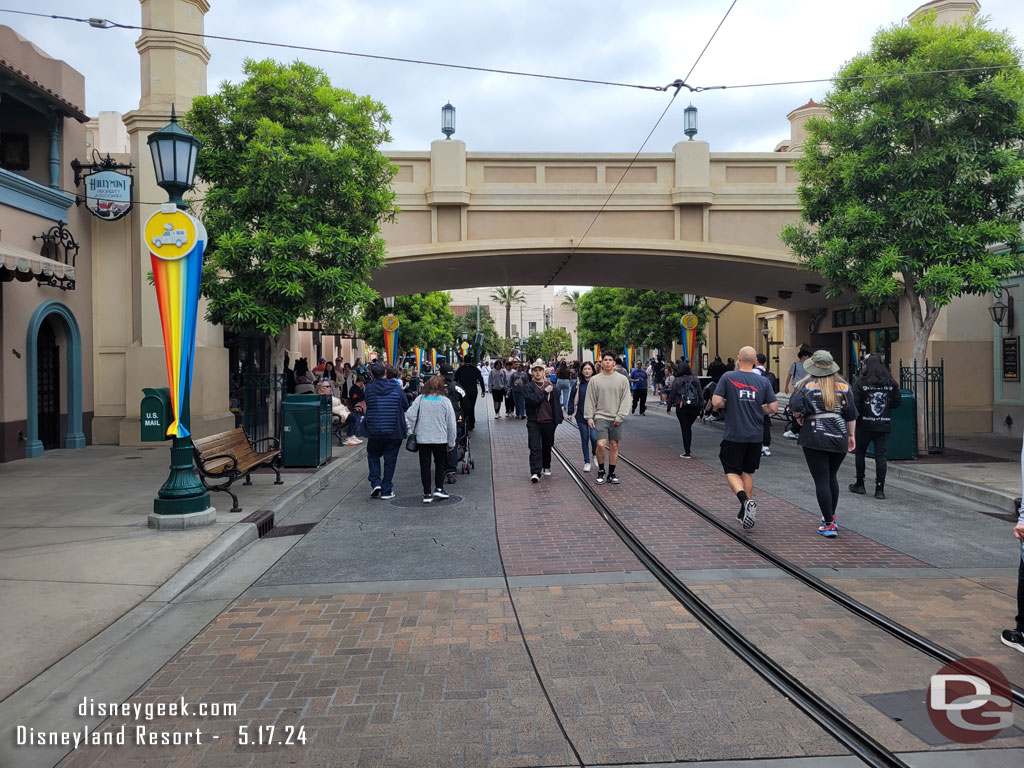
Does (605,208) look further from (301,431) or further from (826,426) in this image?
(826,426)

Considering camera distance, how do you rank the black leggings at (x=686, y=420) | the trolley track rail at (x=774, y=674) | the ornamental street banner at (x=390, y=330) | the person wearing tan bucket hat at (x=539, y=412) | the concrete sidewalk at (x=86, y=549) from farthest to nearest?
the ornamental street banner at (x=390, y=330), the black leggings at (x=686, y=420), the person wearing tan bucket hat at (x=539, y=412), the concrete sidewalk at (x=86, y=549), the trolley track rail at (x=774, y=674)

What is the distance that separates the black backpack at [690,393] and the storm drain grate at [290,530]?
7.52 meters

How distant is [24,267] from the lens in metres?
10.3

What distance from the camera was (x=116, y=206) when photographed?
15047 millimetres

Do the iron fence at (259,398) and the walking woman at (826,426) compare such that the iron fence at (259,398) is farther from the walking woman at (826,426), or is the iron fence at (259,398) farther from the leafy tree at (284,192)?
the walking woman at (826,426)

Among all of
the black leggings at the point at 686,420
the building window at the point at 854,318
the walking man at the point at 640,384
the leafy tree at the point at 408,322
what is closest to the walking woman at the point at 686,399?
the black leggings at the point at 686,420

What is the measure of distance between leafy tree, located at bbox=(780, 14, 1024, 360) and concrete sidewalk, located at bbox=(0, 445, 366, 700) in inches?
Result: 403

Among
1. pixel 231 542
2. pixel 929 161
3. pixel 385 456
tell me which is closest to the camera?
pixel 231 542

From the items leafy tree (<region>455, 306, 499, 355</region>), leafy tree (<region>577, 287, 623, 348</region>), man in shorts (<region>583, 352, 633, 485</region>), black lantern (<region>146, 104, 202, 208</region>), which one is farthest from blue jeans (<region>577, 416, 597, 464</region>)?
leafy tree (<region>455, 306, 499, 355</region>)

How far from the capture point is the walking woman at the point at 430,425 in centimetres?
920

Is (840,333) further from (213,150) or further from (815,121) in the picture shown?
(213,150)

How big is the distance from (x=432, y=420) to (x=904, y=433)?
8.06m

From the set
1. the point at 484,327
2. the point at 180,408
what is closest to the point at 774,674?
the point at 180,408

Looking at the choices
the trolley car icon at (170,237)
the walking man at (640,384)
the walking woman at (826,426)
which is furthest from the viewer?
the walking man at (640,384)
